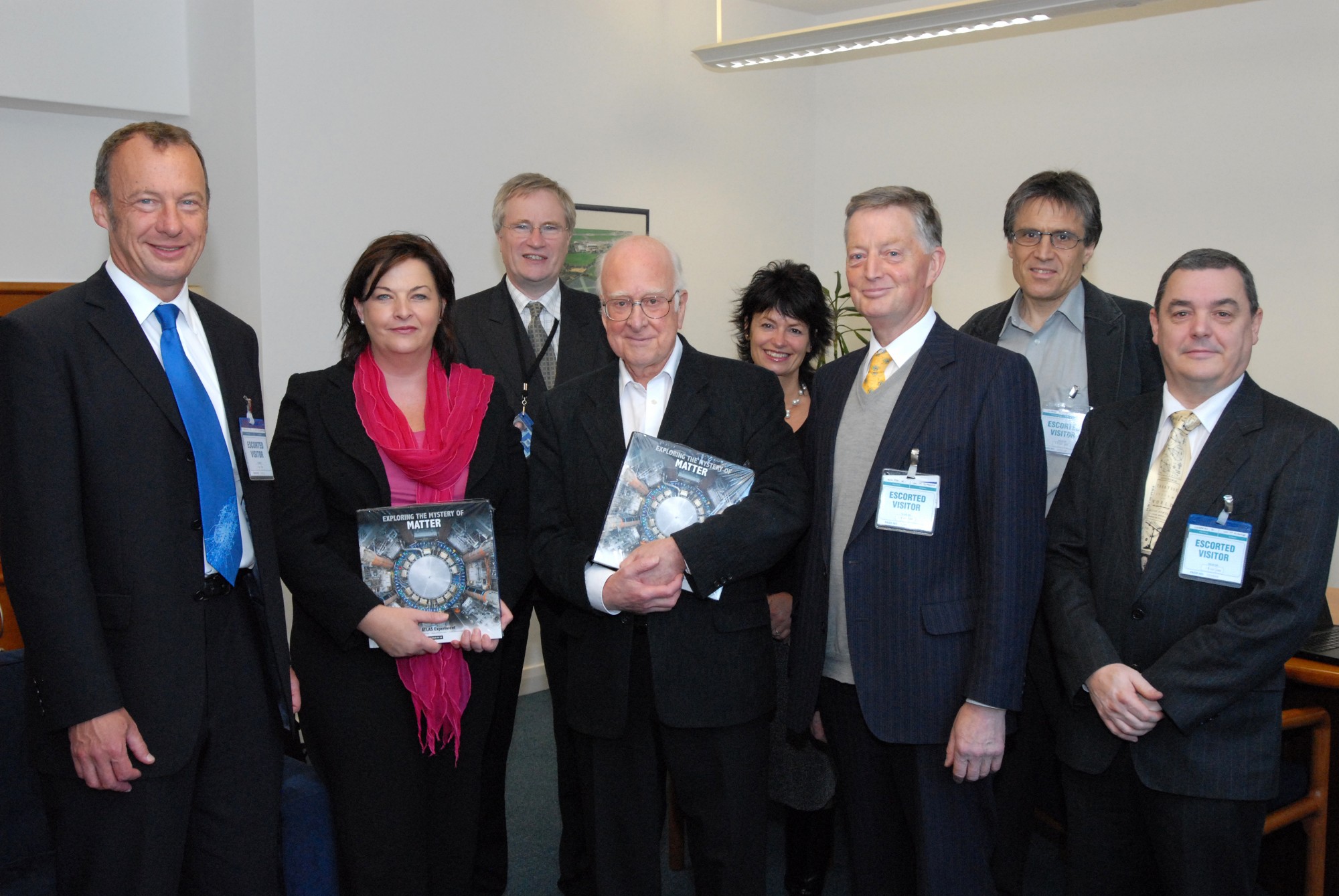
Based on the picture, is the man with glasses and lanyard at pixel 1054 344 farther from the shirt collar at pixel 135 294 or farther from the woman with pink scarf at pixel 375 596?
the shirt collar at pixel 135 294

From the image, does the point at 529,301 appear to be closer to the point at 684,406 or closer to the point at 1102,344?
the point at 684,406

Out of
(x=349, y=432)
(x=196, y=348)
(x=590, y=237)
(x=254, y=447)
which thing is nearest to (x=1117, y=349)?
(x=349, y=432)

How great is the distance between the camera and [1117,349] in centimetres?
324

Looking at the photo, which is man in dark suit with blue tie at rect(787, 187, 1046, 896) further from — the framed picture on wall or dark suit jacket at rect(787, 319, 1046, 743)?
the framed picture on wall

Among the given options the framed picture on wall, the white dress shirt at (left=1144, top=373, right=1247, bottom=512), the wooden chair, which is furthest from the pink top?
the framed picture on wall

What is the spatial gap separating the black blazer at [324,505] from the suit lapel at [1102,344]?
2133mm

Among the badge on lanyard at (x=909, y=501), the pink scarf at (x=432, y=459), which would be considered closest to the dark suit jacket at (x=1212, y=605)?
the badge on lanyard at (x=909, y=501)

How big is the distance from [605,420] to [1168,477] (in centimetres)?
136

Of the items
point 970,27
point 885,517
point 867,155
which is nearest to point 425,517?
point 885,517

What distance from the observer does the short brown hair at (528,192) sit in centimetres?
376

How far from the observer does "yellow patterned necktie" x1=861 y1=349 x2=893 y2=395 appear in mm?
2549

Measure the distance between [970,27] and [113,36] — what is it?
12.8ft

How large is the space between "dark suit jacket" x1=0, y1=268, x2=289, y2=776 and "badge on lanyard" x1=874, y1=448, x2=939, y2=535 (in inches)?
59.1

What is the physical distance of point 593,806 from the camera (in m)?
2.60
